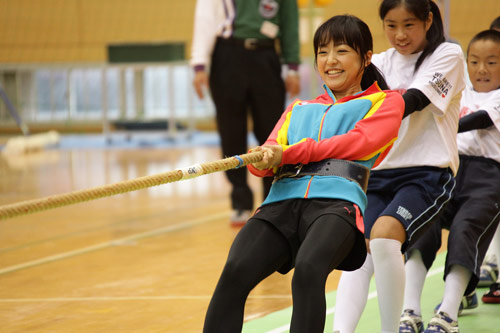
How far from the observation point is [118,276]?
365 centimetres

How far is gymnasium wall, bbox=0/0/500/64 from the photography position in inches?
511

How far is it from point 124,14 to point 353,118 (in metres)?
11.3

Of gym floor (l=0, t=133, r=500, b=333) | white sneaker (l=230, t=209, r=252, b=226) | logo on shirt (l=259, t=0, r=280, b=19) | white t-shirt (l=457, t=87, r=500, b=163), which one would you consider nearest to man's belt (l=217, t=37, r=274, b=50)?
logo on shirt (l=259, t=0, r=280, b=19)

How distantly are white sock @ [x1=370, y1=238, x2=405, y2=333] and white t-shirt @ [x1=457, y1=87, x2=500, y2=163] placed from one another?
2.52 ft

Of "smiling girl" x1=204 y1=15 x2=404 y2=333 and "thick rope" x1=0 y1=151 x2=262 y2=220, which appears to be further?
"smiling girl" x1=204 y1=15 x2=404 y2=333

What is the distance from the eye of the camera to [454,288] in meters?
2.72

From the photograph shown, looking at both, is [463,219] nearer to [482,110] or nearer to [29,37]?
[482,110]

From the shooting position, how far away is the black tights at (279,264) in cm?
202

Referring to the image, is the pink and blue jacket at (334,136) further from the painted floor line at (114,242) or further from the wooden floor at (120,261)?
the painted floor line at (114,242)

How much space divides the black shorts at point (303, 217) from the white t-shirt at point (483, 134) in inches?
39.1

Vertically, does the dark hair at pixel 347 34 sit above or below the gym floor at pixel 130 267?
above

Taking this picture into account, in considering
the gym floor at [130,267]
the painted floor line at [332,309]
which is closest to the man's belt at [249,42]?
the gym floor at [130,267]

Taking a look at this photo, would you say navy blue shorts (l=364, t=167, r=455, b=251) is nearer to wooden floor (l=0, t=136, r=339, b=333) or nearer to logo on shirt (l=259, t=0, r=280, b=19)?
wooden floor (l=0, t=136, r=339, b=333)

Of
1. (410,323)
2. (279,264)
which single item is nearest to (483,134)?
(410,323)
